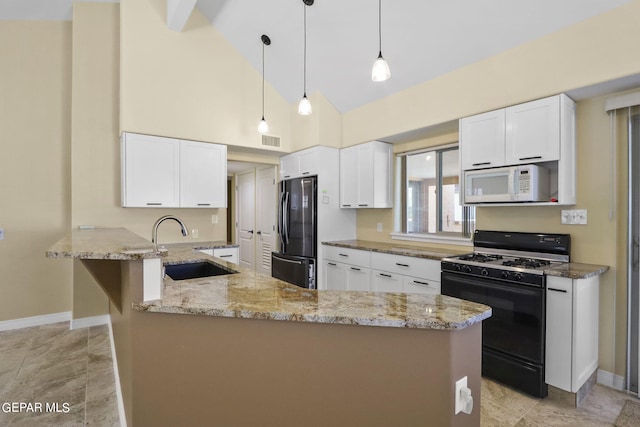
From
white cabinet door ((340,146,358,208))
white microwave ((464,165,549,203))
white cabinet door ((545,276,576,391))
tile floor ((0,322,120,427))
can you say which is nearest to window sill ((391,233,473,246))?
white microwave ((464,165,549,203))

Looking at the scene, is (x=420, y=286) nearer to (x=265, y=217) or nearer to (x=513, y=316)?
(x=513, y=316)

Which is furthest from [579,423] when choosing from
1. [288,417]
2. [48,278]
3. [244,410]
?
[48,278]

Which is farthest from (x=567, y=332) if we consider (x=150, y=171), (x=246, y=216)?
(x=246, y=216)

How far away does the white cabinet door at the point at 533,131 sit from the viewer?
8.46ft

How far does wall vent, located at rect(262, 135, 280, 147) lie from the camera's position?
466 cm

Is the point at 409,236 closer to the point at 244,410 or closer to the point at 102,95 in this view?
the point at 244,410

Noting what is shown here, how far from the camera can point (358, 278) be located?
13.1 ft

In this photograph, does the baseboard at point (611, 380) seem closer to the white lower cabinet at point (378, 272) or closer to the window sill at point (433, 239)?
the white lower cabinet at point (378, 272)

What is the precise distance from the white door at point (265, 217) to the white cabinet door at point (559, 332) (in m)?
3.71

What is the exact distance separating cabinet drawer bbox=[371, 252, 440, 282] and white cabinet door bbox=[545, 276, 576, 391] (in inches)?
36.6

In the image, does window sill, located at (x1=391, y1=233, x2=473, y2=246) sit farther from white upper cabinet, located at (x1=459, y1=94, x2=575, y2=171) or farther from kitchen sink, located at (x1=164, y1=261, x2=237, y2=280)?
kitchen sink, located at (x1=164, y1=261, x2=237, y2=280)

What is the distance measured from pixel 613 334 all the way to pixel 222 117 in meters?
4.54

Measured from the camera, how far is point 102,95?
3893mm

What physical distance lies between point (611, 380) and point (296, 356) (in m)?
2.74
